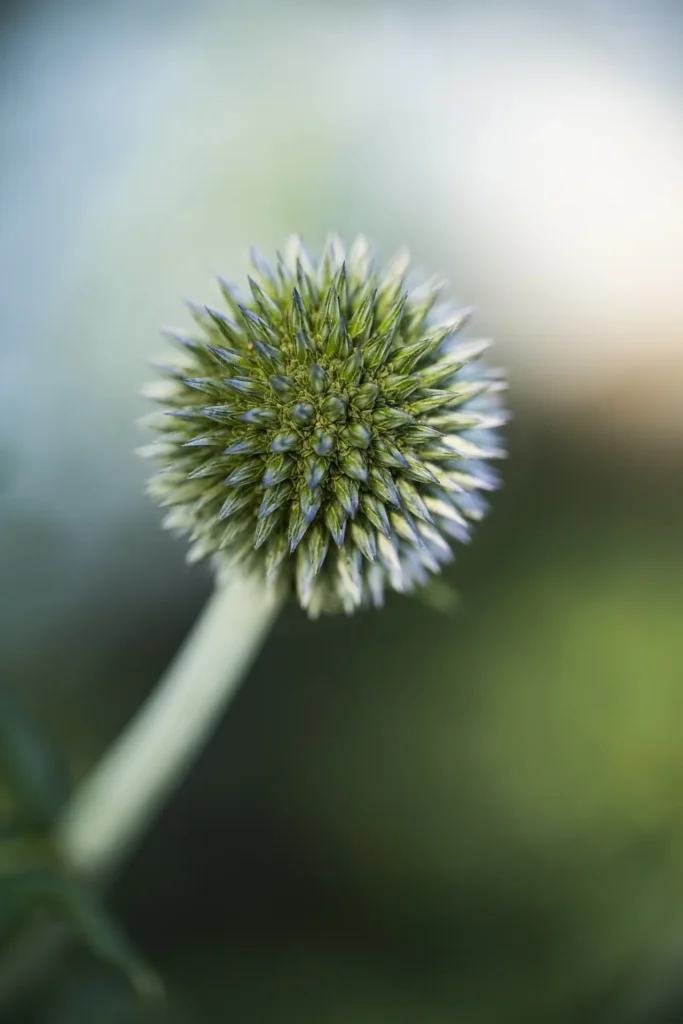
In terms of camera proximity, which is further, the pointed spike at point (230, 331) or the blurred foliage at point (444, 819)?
the blurred foliage at point (444, 819)

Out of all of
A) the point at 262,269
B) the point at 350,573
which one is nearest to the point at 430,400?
the point at 350,573

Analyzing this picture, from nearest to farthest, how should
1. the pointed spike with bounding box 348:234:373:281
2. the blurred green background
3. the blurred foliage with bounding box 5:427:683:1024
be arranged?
the pointed spike with bounding box 348:234:373:281, the blurred foliage with bounding box 5:427:683:1024, the blurred green background

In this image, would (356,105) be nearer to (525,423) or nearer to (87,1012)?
(525,423)

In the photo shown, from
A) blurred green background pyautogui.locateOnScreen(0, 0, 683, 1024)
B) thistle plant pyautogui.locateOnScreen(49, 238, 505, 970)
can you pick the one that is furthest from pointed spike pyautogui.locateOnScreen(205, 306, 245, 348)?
blurred green background pyautogui.locateOnScreen(0, 0, 683, 1024)

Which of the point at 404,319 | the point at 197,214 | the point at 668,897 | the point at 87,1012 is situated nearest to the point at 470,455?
the point at 404,319

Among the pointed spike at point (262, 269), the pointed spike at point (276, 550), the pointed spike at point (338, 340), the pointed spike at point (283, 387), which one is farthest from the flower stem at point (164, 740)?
the pointed spike at point (262, 269)

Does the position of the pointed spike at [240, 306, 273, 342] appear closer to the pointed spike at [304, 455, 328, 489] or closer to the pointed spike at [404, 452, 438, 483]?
the pointed spike at [304, 455, 328, 489]

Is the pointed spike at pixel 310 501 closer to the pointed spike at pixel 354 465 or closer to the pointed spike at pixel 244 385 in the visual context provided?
the pointed spike at pixel 354 465
